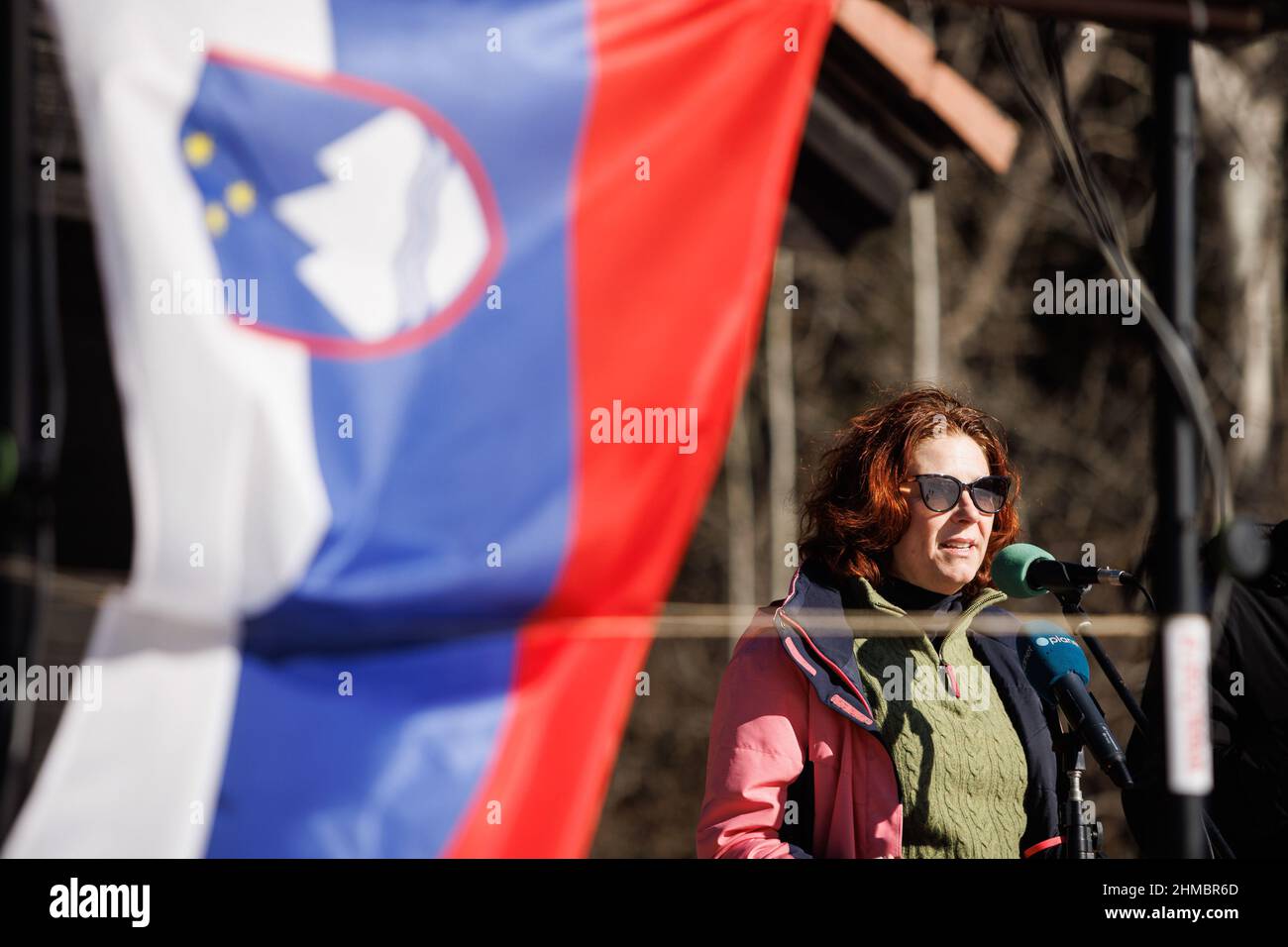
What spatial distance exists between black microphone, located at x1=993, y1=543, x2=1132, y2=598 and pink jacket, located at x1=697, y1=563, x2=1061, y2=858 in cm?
23

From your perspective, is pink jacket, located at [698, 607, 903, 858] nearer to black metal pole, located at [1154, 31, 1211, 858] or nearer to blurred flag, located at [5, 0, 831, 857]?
black metal pole, located at [1154, 31, 1211, 858]

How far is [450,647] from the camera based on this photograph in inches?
131

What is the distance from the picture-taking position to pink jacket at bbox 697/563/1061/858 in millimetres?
2439

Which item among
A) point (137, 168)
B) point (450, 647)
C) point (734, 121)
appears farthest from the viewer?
point (734, 121)

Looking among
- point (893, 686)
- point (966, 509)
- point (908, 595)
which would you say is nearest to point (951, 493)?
point (966, 509)

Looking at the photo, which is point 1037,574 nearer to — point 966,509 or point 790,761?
point 966,509

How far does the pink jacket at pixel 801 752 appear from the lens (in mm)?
2439

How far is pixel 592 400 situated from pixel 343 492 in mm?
629

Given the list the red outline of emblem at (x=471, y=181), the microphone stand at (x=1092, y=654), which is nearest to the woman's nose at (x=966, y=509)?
the microphone stand at (x=1092, y=654)

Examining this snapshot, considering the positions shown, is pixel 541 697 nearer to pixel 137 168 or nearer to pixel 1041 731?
pixel 1041 731

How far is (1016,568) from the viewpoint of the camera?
2402 mm

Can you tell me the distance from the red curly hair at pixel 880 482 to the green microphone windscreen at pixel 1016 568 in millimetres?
234

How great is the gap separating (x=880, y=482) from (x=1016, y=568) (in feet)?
1.05

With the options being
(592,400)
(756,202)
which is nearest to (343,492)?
(592,400)
